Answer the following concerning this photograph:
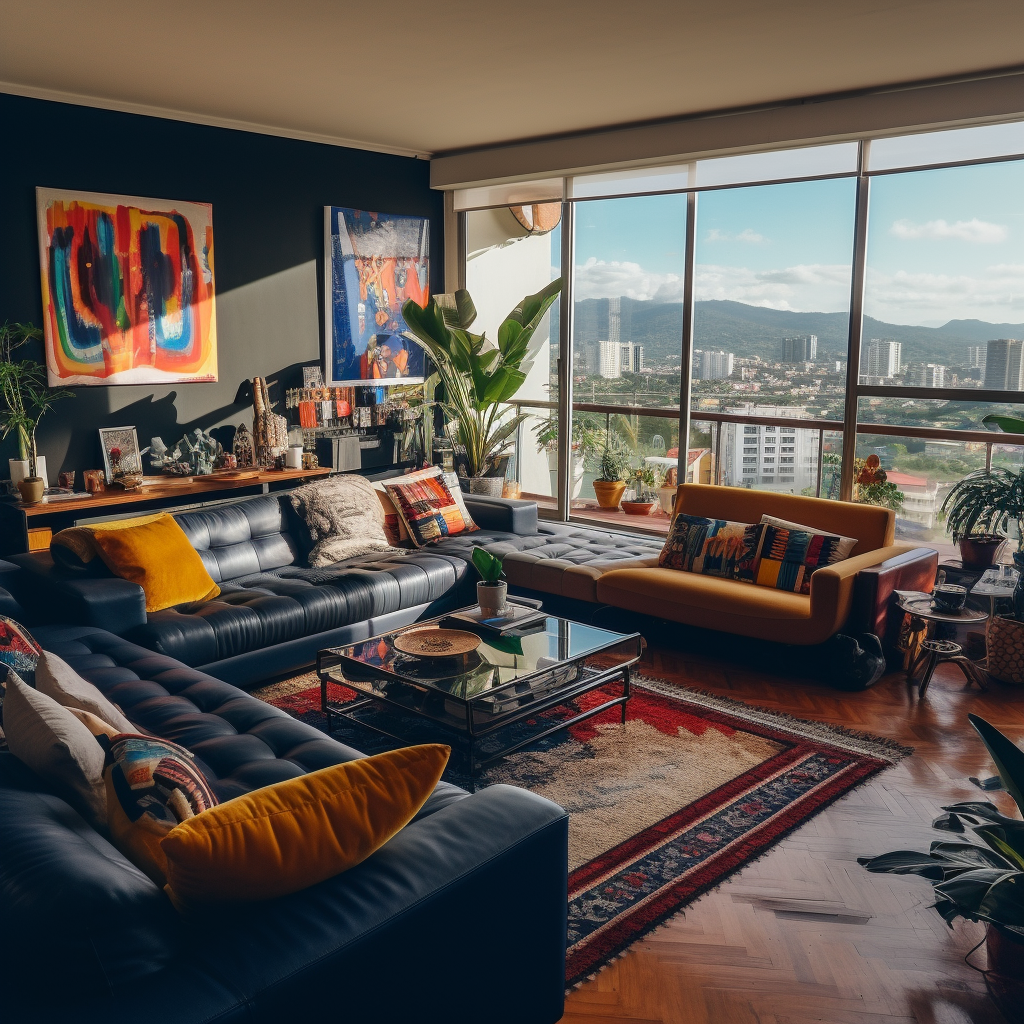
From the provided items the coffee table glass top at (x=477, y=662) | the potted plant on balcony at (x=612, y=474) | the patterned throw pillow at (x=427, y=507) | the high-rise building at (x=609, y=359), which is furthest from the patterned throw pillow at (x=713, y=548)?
the high-rise building at (x=609, y=359)

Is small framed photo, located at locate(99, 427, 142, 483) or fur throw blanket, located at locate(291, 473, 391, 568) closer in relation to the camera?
fur throw blanket, located at locate(291, 473, 391, 568)

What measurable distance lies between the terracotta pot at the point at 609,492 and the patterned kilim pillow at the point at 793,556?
7.64ft

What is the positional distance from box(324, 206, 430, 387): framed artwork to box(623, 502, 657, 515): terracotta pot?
6.73 ft

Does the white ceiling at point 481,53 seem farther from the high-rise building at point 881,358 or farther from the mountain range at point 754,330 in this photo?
the high-rise building at point 881,358

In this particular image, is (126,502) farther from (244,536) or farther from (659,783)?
(659,783)

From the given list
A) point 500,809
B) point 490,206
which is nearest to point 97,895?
point 500,809

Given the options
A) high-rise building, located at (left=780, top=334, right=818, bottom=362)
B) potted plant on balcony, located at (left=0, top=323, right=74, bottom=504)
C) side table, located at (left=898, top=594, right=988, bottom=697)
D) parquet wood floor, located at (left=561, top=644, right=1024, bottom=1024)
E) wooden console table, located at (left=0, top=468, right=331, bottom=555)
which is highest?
high-rise building, located at (left=780, top=334, right=818, bottom=362)

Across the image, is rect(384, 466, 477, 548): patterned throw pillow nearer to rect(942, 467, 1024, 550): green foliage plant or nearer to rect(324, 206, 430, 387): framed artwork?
rect(324, 206, 430, 387): framed artwork

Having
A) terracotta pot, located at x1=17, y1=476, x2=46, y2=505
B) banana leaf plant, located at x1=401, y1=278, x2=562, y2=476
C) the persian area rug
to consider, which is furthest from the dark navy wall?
the persian area rug

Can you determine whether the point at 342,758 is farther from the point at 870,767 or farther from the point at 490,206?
the point at 490,206

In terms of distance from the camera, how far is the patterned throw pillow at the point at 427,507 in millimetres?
5590

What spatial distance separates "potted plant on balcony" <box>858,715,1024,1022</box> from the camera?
215cm

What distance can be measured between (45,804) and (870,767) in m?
2.92

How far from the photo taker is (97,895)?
5.11ft
